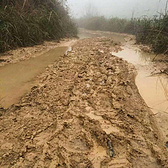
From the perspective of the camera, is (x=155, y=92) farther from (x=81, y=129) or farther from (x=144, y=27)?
(x=144, y=27)

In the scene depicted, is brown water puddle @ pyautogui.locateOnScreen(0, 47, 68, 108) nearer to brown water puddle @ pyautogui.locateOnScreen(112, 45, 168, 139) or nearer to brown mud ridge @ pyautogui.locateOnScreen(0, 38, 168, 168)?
brown mud ridge @ pyautogui.locateOnScreen(0, 38, 168, 168)

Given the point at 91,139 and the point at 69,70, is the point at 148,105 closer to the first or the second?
the point at 91,139

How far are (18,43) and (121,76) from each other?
11.4 ft

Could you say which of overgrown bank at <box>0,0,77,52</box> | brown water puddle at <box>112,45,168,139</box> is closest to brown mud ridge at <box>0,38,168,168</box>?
brown water puddle at <box>112,45,168,139</box>

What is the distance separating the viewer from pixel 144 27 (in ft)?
19.9

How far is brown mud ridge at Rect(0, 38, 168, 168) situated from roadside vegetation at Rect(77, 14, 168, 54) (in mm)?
1508

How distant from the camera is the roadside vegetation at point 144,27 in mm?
4133

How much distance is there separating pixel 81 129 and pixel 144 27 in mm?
6364

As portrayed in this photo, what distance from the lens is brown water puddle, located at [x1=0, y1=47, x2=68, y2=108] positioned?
70.7 inches

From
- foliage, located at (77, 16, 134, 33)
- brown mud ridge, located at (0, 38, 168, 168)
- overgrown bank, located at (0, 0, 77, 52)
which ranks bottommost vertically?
brown mud ridge, located at (0, 38, 168, 168)

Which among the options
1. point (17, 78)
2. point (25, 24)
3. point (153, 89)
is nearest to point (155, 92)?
point (153, 89)

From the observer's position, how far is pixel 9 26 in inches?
145

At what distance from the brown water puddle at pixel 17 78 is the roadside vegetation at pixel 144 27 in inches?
96.6

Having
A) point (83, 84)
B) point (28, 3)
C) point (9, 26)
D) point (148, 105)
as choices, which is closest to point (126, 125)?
point (148, 105)
